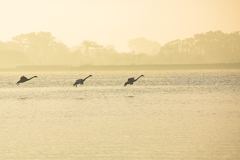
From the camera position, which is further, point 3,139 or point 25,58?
point 25,58

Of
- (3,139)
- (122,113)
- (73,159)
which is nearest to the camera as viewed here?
(73,159)

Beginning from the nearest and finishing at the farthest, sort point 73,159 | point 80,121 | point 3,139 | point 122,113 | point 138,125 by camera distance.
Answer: point 73,159 → point 3,139 → point 138,125 → point 80,121 → point 122,113

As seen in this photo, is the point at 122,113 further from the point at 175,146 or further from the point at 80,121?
the point at 175,146

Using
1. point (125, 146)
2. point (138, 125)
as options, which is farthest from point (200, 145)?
point (138, 125)

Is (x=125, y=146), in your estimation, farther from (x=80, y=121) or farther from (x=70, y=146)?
(x=80, y=121)

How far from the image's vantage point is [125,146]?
17.3m

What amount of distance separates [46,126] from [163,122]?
7.83 meters

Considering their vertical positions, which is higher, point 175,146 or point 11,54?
point 11,54

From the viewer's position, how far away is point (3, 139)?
1942 centimetres

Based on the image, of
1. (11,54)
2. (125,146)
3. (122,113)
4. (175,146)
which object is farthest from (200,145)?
(11,54)

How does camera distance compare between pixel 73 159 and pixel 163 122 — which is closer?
pixel 73 159

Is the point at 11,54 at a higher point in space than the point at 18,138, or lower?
higher

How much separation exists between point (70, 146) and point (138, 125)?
718cm

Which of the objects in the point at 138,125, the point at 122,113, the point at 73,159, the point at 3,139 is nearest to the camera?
Answer: the point at 73,159
